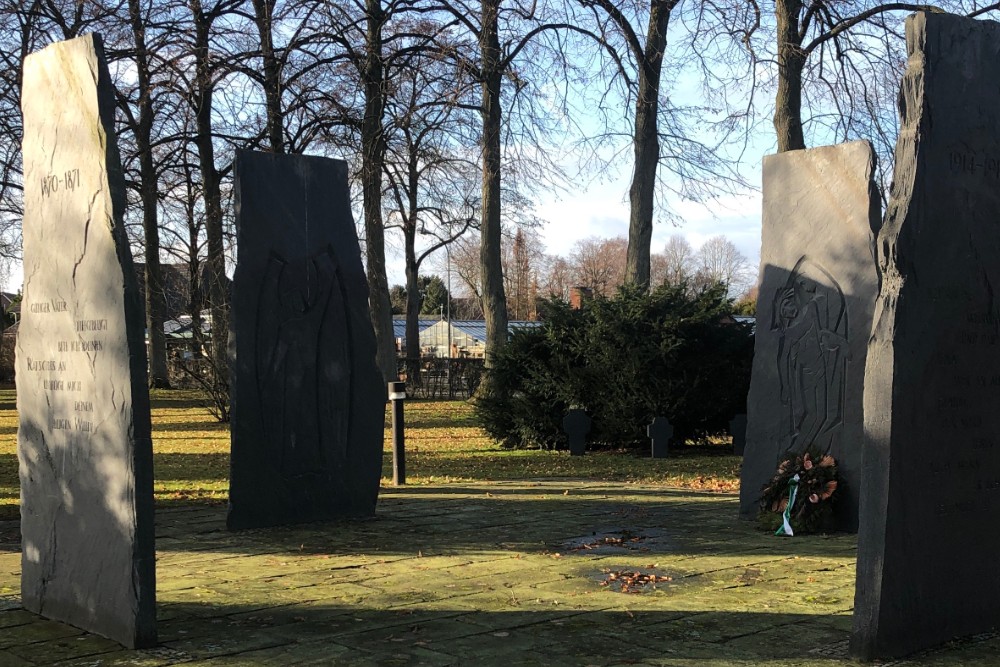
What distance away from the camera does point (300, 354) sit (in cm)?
937

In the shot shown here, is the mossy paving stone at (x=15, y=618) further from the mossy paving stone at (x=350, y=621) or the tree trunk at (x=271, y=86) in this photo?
the tree trunk at (x=271, y=86)

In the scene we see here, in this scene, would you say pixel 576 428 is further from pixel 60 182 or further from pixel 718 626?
pixel 60 182

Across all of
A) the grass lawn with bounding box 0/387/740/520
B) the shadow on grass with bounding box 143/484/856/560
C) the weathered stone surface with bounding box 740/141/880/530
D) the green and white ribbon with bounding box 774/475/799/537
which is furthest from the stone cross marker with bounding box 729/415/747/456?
the green and white ribbon with bounding box 774/475/799/537

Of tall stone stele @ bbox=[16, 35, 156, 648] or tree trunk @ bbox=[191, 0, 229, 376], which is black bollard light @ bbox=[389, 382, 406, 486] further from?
tree trunk @ bbox=[191, 0, 229, 376]

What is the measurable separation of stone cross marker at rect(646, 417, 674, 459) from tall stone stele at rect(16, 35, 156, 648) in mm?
10620

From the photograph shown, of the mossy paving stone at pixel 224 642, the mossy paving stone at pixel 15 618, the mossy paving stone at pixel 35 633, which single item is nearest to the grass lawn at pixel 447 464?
the mossy paving stone at pixel 15 618

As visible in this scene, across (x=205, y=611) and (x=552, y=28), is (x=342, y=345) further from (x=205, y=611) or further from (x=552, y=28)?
(x=552, y=28)

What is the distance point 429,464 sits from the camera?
15.2 metres

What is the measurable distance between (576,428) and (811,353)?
24.2 ft

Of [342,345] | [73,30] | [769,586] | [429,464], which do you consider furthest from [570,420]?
[73,30]

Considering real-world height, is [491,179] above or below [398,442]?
above

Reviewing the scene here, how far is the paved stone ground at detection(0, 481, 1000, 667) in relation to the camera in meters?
5.23

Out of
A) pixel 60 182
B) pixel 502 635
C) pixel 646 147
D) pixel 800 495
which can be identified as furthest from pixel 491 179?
pixel 502 635

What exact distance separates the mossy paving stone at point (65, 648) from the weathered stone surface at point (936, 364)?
3.45 metres
